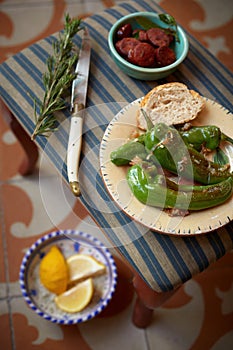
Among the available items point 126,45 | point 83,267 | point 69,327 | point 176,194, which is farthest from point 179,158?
point 69,327

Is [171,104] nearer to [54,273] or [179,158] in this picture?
[179,158]

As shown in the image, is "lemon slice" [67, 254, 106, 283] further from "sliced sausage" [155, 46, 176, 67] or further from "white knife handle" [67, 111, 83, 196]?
"sliced sausage" [155, 46, 176, 67]

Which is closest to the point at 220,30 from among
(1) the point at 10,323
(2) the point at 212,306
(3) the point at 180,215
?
(2) the point at 212,306

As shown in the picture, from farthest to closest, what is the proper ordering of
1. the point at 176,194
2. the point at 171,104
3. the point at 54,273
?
the point at 54,273, the point at 171,104, the point at 176,194

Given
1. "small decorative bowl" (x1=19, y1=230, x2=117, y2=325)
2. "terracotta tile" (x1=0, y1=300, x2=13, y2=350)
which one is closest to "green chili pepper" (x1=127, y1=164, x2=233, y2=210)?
"small decorative bowl" (x1=19, y1=230, x2=117, y2=325)

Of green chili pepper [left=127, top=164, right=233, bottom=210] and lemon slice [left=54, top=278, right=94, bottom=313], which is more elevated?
green chili pepper [left=127, top=164, right=233, bottom=210]

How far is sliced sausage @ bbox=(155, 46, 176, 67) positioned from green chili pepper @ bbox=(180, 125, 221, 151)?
185mm

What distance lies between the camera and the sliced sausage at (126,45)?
102 cm

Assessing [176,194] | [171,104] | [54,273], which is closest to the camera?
[176,194]

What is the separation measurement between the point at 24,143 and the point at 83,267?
348 millimetres

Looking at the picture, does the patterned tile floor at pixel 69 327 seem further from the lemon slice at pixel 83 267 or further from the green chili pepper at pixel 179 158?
the green chili pepper at pixel 179 158

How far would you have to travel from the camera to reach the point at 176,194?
33.2 inches

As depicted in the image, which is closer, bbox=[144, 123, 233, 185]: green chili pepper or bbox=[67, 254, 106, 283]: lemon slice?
bbox=[144, 123, 233, 185]: green chili pepper

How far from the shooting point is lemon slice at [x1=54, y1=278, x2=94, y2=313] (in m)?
1.16
